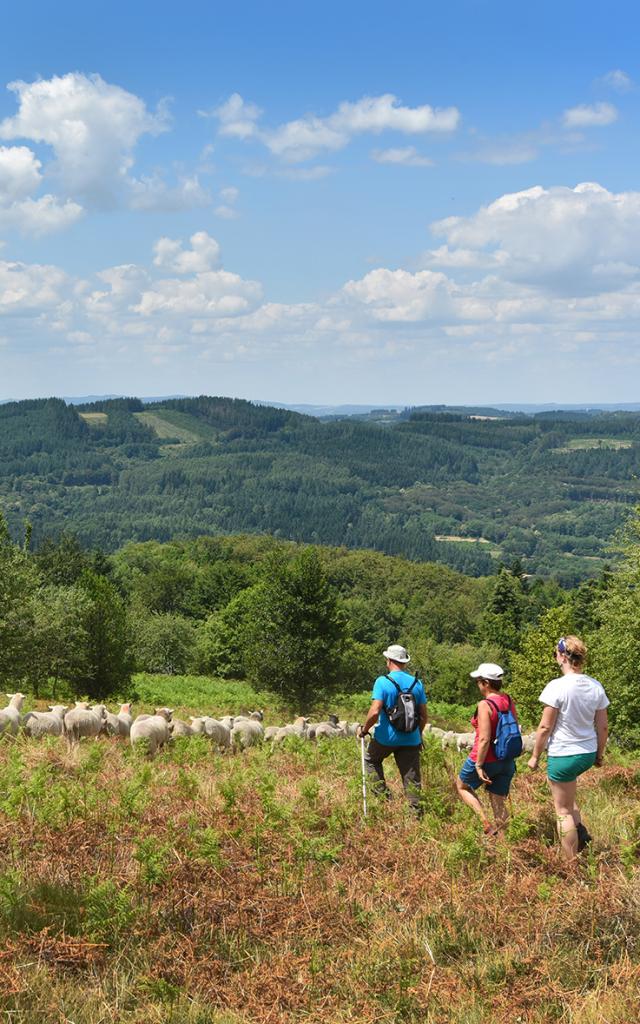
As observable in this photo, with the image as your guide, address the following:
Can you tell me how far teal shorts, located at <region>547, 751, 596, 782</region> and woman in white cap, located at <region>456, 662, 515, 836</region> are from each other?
2.58 ft

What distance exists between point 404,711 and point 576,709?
1945 mm

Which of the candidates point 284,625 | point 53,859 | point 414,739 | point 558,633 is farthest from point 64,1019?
point 558,633

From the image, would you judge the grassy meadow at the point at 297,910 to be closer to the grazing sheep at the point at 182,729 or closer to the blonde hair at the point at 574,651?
the blonde hair at the point at 574,651

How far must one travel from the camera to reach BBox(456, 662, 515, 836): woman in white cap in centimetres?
814

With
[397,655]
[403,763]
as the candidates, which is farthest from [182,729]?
[397,655]

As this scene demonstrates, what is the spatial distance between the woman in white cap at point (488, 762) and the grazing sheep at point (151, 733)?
524 centimetres

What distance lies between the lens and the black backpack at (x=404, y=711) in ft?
28.1

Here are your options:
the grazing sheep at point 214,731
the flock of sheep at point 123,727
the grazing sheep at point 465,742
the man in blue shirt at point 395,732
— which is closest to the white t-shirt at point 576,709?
the man in blue shirt at point 395,732

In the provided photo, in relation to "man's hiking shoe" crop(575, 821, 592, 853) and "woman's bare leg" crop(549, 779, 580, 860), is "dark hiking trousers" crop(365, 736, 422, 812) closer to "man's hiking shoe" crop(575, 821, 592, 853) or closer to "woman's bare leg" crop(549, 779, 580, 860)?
"woman's bare leg" crop(549, 779, 580, 860)

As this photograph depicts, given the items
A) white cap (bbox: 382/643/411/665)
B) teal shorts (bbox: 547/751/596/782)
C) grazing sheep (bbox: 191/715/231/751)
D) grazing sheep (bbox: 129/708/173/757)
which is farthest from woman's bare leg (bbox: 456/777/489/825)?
grazing sheep (bbox: 191/715/231/751)

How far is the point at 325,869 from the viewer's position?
725 centimetres

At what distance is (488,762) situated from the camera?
8.25m

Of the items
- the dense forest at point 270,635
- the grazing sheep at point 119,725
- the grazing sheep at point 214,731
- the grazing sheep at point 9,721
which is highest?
the grazing sheep at point 9,721

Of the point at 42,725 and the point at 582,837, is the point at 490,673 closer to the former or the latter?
the point at 582,837
